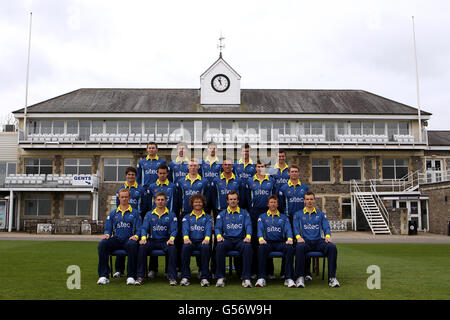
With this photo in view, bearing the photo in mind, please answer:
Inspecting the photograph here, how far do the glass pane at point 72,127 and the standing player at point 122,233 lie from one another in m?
25.8

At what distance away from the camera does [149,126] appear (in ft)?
108

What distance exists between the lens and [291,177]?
924cm

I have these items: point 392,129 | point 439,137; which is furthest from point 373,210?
Answer: point 439,137

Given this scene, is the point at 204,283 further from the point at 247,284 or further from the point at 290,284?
the point at 290,284

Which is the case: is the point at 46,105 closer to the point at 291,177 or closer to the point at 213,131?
the point at 213,131

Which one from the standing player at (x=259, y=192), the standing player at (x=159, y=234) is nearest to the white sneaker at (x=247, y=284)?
the standing player at (x=159, y=234)

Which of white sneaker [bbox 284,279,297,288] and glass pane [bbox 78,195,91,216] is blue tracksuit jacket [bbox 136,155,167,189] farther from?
glass pane [bbox 78,195,91,216]

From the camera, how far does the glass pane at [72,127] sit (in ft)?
107

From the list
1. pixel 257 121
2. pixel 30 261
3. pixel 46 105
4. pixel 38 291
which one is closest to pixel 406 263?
pixel 38 291

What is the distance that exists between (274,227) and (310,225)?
73 centimetres

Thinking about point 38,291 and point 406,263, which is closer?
point 38,291

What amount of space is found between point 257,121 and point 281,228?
24708mm

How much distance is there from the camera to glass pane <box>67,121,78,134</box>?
107 feet

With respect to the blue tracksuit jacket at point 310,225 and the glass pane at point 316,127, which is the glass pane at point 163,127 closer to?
the glass pane at point 316,127
